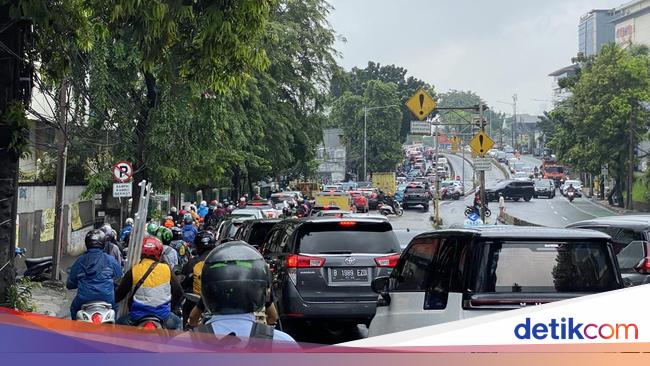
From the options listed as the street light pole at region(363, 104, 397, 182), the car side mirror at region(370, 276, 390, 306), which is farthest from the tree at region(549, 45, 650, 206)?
the car side mirror at region(370, 276, 390, 306)

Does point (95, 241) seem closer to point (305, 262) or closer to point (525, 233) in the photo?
point (305, 262)

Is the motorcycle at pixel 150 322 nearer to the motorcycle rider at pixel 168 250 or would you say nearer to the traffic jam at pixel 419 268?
the traffic jam at pixel 419 268

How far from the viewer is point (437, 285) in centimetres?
677

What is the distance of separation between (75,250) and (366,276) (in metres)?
17.9

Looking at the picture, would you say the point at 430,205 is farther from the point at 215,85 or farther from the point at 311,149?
the point at 215,85

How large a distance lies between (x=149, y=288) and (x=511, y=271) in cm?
332

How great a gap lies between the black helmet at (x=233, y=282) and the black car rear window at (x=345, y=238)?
24.7 ft

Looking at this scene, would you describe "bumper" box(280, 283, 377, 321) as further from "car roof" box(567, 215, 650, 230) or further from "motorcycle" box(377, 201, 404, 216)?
"motorcycle" box(377, 201, 404, 216)

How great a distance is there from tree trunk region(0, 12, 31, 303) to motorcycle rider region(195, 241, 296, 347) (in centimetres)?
670

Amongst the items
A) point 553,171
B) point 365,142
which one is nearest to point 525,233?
point 365,142

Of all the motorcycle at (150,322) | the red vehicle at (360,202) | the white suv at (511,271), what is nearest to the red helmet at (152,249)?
the motorcycle at (150,322)

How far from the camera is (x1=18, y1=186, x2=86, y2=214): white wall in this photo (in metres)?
24.0

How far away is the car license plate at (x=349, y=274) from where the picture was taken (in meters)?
11.2

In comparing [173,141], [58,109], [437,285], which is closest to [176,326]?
[437,285]
